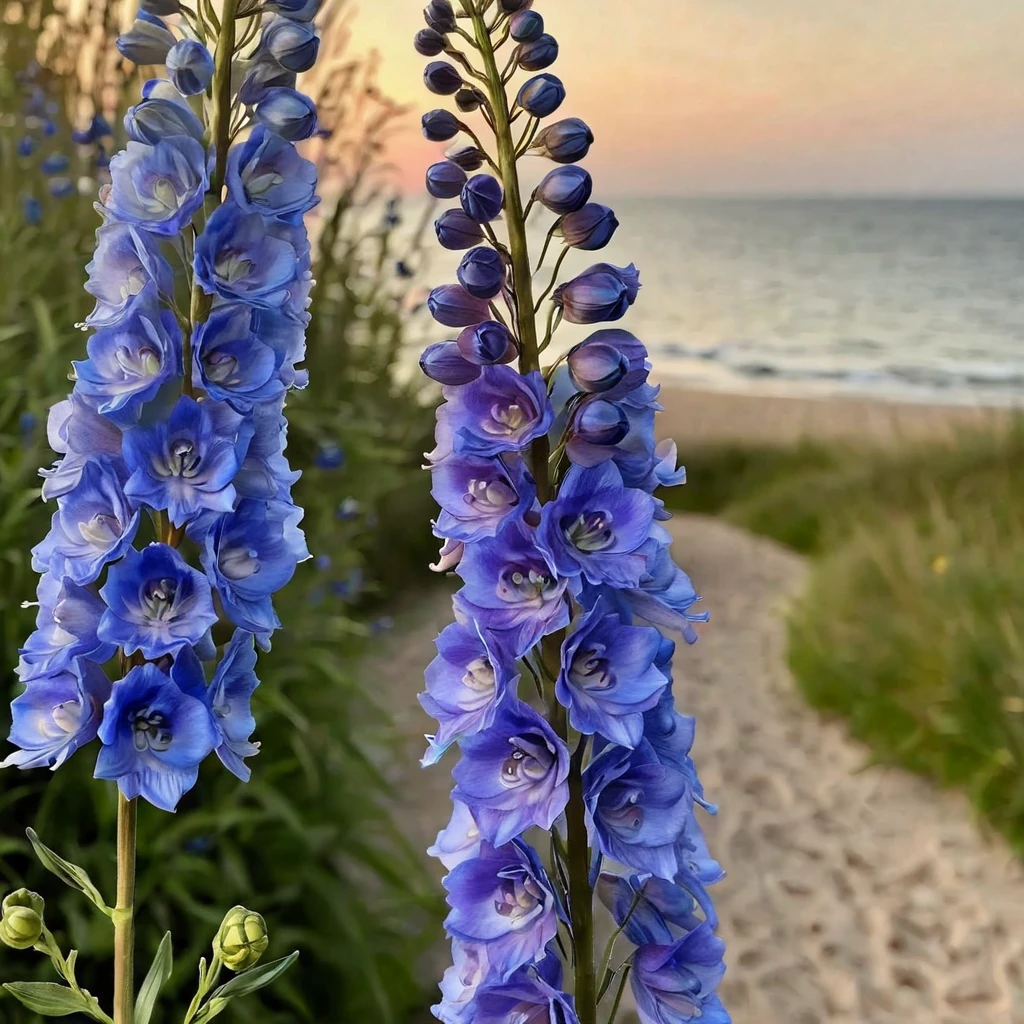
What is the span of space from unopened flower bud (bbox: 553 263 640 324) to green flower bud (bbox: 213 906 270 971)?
35cm

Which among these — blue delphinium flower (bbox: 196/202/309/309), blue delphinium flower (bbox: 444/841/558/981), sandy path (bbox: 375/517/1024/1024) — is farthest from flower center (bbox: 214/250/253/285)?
sandy path (bbox: 375/517/1024/1024)

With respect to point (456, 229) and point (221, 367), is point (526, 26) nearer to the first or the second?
point (456, 229)

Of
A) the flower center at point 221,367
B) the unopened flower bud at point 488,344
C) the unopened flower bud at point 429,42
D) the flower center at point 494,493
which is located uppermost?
the unopened flower bud at point 429,42

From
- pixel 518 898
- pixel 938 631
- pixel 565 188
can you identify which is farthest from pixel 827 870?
pixel 565 188

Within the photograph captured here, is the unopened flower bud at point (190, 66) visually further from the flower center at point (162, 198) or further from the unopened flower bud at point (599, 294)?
the unopened flower bud at point (599, 294)

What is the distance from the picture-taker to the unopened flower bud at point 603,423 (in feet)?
1.66

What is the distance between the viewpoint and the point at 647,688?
49 centimetres

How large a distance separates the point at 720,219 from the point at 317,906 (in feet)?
112

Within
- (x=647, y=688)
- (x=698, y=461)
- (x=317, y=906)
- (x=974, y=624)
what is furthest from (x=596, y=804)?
(x=698, y=461)

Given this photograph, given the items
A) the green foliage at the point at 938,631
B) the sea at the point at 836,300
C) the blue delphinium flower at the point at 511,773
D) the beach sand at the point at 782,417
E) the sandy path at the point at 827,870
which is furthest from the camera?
the sea at the point at 836,300

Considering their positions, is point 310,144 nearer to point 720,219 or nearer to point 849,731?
point 849,731

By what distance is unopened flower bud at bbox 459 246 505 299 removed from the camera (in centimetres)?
51

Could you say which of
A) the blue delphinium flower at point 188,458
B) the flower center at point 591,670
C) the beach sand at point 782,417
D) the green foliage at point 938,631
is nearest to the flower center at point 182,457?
the blue delphinium flower at point 188,458

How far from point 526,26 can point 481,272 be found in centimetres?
14
